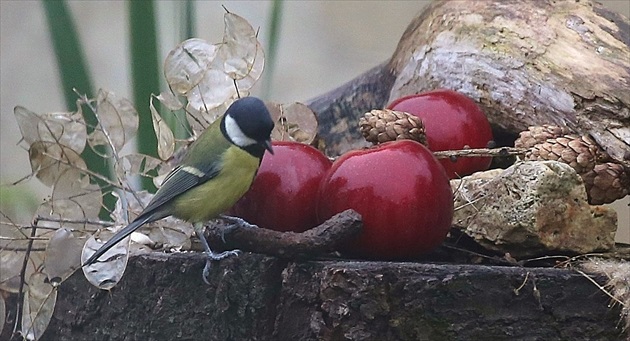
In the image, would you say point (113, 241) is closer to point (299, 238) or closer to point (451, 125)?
point (299, 238)

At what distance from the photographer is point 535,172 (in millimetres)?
917

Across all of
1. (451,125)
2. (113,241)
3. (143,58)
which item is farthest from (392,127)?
(143,58)

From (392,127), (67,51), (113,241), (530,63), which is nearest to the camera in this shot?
(113,241)

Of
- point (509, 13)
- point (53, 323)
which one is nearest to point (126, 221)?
point (53, 323)

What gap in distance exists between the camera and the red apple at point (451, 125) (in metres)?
1.11

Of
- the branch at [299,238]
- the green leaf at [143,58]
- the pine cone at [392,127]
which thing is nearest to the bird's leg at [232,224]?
the branch at [299,238]

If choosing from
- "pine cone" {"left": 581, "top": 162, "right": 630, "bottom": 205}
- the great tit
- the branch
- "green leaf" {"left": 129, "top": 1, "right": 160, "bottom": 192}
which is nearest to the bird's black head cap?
the great tit

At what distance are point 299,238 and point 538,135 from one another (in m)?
0.39

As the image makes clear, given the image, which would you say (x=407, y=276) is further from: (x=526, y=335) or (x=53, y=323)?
(x=53, y=323)

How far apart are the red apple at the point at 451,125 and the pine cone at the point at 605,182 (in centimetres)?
14

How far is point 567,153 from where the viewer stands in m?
1.05

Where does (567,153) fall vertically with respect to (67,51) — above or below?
above

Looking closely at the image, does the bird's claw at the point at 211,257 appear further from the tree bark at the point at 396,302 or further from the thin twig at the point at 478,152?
the thin twig at the point at 478,152

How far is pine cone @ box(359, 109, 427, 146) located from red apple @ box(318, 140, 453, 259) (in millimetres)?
118
